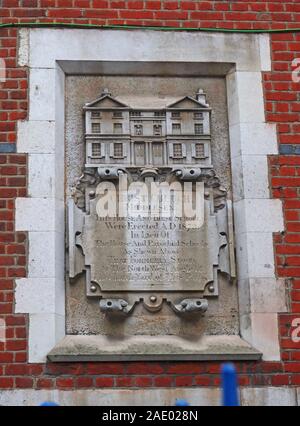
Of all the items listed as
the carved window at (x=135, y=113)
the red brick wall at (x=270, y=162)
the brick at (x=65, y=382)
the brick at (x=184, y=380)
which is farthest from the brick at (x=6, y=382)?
the carved window at (x=135, y=113)

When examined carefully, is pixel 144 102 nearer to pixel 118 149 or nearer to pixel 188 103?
pixel 188 103

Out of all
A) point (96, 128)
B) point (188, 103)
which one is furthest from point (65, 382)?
point (188, 103)

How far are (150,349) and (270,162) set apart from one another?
1669mm

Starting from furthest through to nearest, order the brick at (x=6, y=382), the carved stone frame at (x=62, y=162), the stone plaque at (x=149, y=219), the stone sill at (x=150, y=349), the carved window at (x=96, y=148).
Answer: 1. the carved window at (x=96, y=148)
2. the stone plaque at (x=149, y=219)
3. the carved stone frame at (x=62, y=162)
4. the stone sill at (x=150, y=349)
5. the brick at (x=6, y=382)

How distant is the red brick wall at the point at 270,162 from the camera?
18.9 feet

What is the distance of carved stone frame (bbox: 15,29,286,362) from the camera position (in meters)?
5.89

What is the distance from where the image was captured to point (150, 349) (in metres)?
5.86

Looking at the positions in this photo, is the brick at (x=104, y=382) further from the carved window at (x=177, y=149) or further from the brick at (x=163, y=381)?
the carved window at (x=177, y=149)

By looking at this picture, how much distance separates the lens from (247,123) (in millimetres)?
6438

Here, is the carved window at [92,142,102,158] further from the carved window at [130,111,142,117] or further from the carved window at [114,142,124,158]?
the carved window at [130,111,142,117]

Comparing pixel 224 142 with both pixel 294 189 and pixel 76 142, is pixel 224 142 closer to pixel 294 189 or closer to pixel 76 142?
pixel 294 189

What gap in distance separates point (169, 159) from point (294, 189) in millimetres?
955

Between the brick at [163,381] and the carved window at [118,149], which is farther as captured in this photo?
the carved window at [118,149]

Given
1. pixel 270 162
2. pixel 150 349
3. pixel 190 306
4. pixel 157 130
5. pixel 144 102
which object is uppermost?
pixel 144 102
